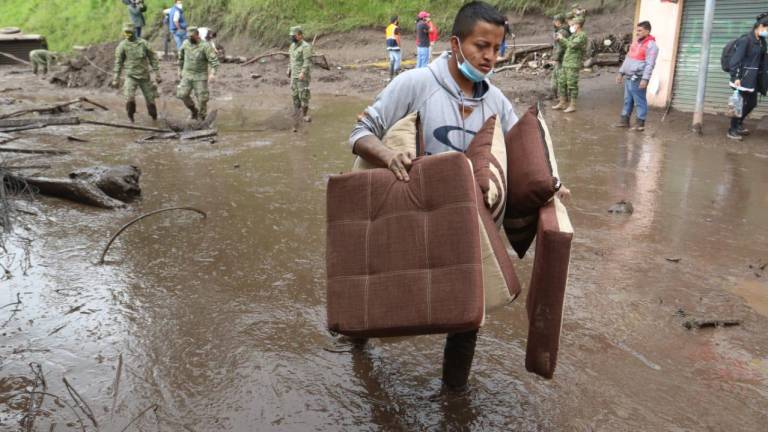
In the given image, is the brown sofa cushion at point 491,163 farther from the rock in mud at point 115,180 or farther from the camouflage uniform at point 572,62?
the camouflage uniform at point 572,62

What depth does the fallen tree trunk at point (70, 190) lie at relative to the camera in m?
6.23

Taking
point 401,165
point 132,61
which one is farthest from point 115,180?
point 132,61

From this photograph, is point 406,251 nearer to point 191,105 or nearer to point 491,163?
point 491,163

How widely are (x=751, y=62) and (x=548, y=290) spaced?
835 cm

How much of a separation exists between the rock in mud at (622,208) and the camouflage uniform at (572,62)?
19.2 feet

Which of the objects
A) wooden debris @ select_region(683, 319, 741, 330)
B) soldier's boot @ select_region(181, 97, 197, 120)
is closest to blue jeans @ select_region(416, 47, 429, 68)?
soldier's boot @ select_region(181, 97, 197, 120)

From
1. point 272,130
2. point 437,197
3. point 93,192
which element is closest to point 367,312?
point 437,197

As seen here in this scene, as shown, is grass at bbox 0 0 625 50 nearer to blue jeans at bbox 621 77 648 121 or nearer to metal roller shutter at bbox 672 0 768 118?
metal roller shutter at bbox 672 0 768 118

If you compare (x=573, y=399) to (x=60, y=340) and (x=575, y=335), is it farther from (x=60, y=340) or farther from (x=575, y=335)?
(x=60, y=340)

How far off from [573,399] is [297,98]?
10111 mm

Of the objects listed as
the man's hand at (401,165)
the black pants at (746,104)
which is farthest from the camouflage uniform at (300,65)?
the man's hand at (401,165)

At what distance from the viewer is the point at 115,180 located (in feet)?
20.9

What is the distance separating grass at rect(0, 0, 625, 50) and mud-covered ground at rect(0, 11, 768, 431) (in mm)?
13996

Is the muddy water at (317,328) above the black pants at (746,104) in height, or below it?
below
